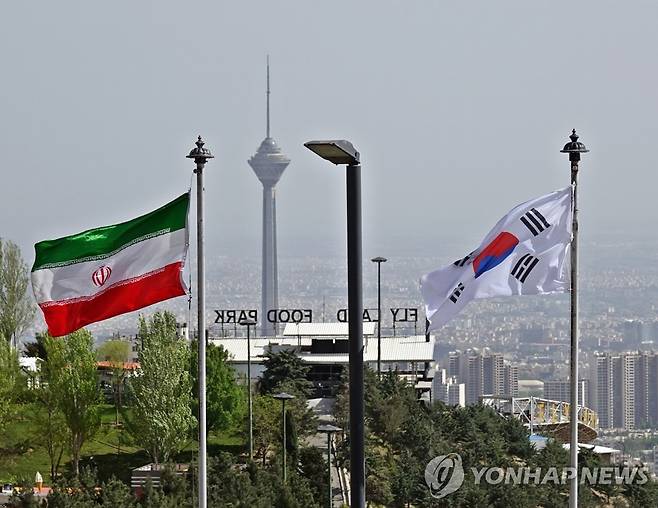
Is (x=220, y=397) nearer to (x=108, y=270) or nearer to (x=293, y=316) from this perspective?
(x=108, y=270)

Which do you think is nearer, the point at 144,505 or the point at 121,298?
the point at 121,298

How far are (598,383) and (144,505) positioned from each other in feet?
287

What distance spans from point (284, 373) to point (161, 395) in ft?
54.0

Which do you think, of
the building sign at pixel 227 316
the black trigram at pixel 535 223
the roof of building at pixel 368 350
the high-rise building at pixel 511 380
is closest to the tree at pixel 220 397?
the roof of building at pixel 368 350

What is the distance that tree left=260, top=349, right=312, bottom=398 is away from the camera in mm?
65250

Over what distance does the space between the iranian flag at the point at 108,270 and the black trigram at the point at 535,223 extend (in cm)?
480

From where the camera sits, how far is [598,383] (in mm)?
117688

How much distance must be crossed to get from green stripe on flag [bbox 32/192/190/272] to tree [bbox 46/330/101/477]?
31.8 metres

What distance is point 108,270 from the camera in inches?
772

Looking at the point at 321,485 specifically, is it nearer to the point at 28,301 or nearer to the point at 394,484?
the point at 394,484

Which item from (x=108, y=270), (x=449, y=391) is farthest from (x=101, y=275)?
(x=449, y=391)

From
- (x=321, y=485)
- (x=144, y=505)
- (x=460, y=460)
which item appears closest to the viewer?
(x=144, y=505)

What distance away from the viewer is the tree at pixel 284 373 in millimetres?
65250

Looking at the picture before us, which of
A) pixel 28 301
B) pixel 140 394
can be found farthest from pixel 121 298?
pixel 28 301
